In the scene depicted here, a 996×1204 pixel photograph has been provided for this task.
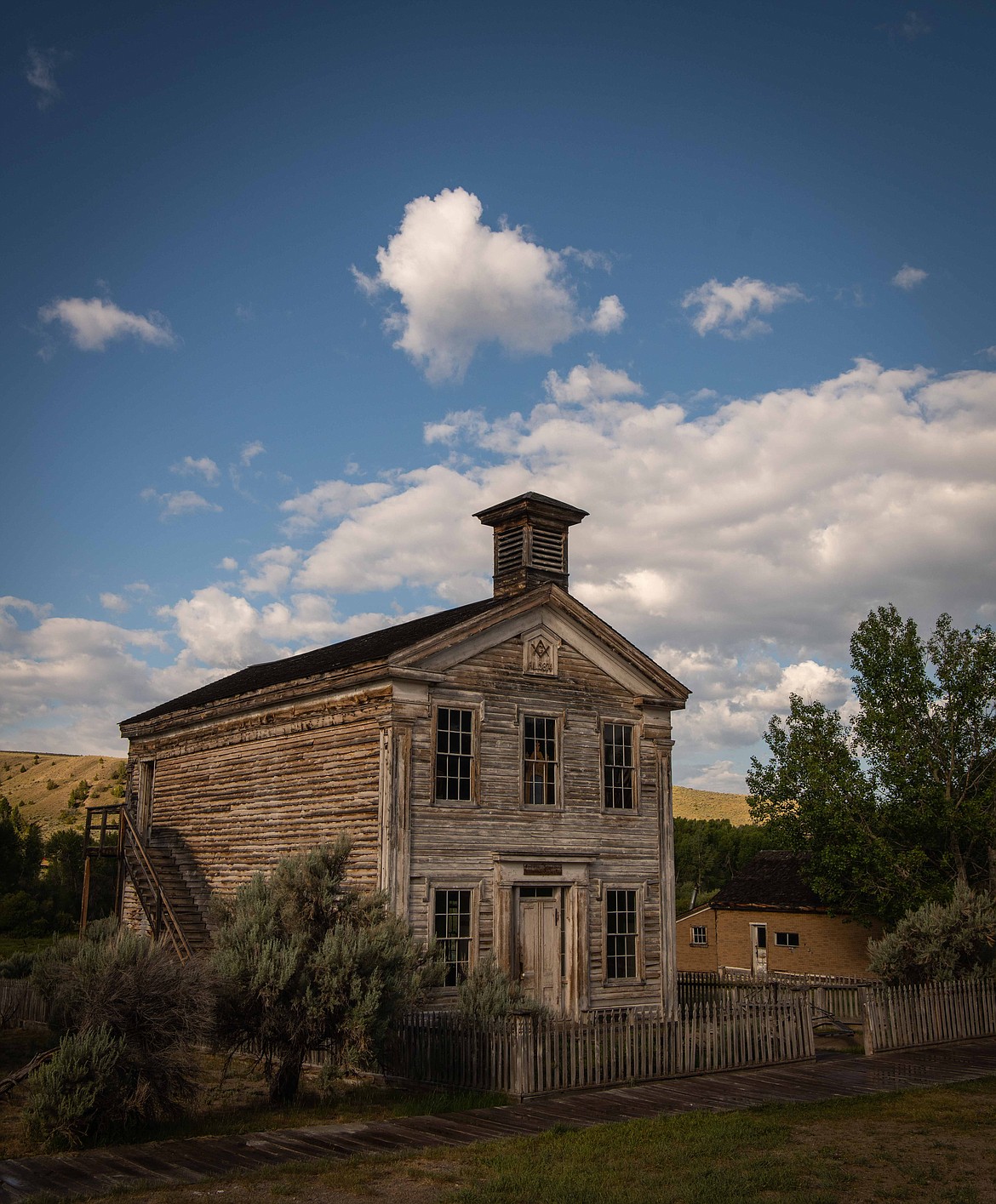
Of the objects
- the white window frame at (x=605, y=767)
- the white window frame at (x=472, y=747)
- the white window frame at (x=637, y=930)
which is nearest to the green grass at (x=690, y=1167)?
the white window frame at (x=472, y=747)

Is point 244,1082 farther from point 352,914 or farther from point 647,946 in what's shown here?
point 647,946

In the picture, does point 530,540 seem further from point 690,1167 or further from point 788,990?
point 690,1167

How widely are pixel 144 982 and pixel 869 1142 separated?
318 inches

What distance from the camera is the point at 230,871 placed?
2295cm

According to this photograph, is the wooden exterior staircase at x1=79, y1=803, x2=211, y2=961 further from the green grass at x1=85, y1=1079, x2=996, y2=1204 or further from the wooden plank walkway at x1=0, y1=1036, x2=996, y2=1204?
the green grass at x1=85, y1=1079, x2=996, y2=1204

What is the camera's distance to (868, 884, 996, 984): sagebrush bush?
22672 mm

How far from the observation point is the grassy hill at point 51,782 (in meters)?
76.4

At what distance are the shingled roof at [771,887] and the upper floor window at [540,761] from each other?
56.5ft

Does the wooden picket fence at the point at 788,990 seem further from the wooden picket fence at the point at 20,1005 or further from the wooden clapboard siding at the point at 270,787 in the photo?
the wooden picket fence at the point at 20,1005

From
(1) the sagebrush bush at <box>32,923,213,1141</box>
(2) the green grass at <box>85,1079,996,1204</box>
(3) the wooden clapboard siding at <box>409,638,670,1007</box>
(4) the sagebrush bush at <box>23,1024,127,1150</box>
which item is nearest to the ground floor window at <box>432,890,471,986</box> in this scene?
(3) the wooden clapboard siding at <box>409,638,670,1007</box>

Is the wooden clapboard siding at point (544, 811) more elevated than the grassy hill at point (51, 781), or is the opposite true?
the grassy hill at point (51, 781)

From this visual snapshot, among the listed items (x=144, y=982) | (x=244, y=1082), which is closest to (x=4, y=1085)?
(x=144, y=982)

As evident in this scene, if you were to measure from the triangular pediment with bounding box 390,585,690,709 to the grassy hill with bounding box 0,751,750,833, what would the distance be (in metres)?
51.1

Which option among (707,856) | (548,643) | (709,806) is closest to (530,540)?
(548,643)
